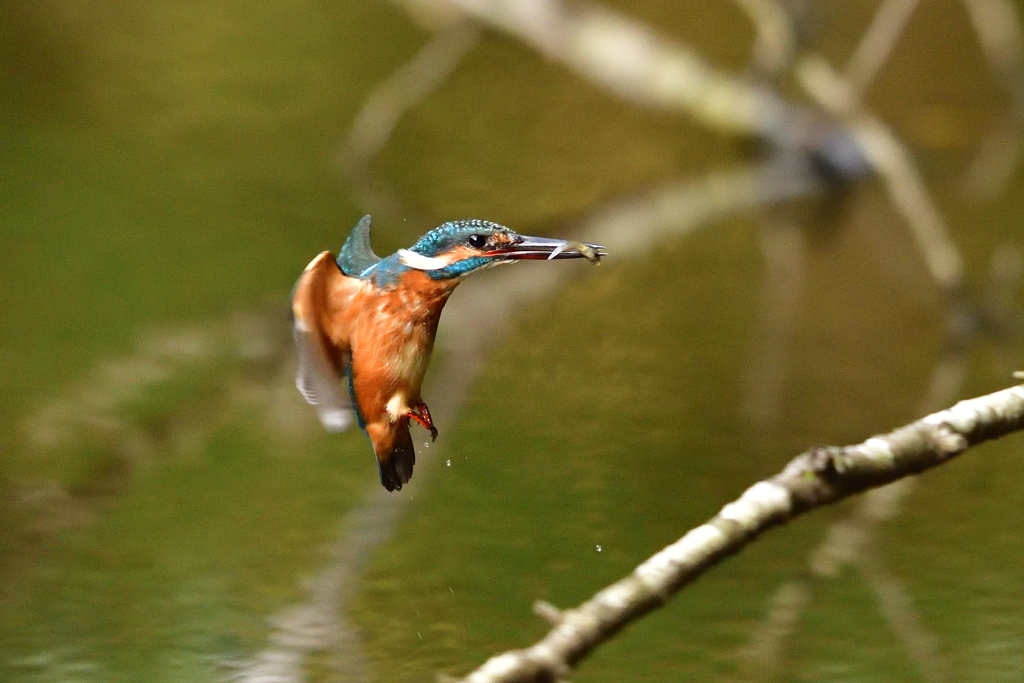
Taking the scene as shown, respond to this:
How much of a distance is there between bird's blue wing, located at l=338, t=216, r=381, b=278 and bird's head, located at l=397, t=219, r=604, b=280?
0.11 feet

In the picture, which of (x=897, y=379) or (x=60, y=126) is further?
(x=60, y=126)

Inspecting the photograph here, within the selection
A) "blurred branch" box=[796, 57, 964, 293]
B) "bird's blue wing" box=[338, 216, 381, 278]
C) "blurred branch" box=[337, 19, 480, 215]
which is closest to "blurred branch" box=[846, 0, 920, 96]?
"blurred branch" box=[796, 57, 964, 293]

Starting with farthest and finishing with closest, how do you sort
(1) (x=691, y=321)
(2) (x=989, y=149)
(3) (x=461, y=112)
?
1. (2) (x=989, y=149)
2. (3) (x=461, y=112)
3. (1) (x=691, y=321)

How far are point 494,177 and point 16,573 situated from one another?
84 centimetres

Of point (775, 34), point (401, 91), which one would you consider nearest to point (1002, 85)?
point (775, 34)

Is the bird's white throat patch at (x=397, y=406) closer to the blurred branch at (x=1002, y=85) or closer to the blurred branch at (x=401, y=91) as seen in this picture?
the blurred branch at (x=401, y=91)

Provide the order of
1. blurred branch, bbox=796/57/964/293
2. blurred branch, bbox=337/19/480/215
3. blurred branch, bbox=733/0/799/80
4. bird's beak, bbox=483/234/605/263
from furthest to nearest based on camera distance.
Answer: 1. blurred branch, bbox=733/0/799/80
2. blurred branch, bbox=337/19/480/215
3. blurred branch, bbox=796/57/964/293
4. bird's beak, bbox=483/234/605/263

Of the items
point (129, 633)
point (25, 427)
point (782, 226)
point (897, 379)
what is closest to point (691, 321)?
point (897, 379)

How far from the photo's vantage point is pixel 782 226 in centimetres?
160

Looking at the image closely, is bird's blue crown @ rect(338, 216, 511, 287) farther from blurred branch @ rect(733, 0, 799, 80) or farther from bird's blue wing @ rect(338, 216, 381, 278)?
blurred branch @ rect(733, 0, 799, 80)

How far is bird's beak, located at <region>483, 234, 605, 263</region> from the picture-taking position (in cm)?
27

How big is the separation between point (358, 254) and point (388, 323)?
0.04m

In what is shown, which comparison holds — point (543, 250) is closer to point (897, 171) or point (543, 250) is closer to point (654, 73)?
point (897, 171)

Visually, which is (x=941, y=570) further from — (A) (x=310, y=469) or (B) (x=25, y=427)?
(B) (x=25, y=427)
